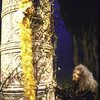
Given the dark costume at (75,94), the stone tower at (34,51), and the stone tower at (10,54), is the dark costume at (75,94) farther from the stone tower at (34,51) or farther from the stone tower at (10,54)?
the stone tower at (10,54)

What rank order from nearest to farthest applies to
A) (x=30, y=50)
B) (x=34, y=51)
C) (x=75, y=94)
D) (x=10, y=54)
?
(x=75, y=94) → (x=30, y=50) → (x=34, y=51) → (x=10, y=54)

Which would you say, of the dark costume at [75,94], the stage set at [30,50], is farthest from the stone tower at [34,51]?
the dark costume at [75,94]

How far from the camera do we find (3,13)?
142 inches

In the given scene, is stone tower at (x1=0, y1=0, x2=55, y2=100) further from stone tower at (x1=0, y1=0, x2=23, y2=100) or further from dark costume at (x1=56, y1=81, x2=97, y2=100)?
dark costume at (x1=56, y1=81, x2=97, y2=100)

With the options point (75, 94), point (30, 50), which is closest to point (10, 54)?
point (30, 50)

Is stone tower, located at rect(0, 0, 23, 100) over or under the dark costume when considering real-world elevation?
over

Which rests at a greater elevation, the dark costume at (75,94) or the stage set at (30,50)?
the stage set at (30,50)

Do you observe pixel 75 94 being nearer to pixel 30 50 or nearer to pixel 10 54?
pixel 30 50

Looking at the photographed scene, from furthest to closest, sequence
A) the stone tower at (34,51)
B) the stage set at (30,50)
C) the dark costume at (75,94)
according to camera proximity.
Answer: the stone tower at (34,51), the stage set at (30,50), the dark costume at (75,94)

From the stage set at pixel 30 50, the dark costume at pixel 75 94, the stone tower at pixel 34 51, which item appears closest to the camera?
the dark costume at pixel 75 94

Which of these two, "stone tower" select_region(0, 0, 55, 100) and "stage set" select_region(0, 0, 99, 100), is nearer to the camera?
"stage set" select_region(0, 0, 99, 100)

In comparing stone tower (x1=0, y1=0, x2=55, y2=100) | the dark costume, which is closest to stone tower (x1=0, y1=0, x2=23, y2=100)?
stone tower (x1=0, y1=0, x2=55, y2=100)

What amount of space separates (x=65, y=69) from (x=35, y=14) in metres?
4.08

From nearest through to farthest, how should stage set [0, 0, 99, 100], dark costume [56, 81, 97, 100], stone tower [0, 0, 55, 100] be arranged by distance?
dark costume [56, 81, 97, 100]
stage set [0, 0, 99, 100]
stone tower [0, 0, 55, 100]
